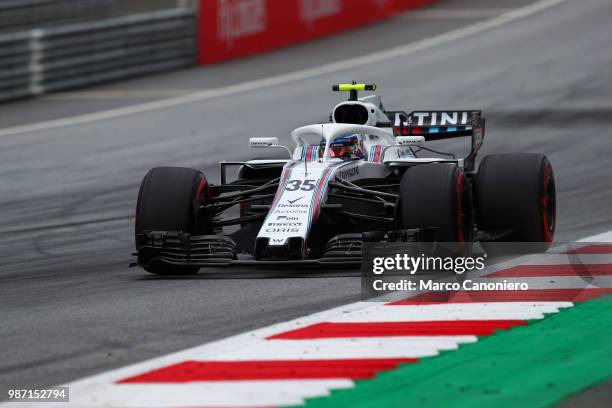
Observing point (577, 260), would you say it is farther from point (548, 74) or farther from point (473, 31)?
point (473, 31)

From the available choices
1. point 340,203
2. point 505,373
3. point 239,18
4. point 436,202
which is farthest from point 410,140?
point 239,18

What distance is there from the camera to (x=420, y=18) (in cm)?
3036

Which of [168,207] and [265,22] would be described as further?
[265,22]

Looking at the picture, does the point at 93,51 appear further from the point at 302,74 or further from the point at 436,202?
the point at 436,202

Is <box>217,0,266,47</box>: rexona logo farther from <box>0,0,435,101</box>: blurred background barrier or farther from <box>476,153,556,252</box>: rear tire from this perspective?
<box>476,153,556,252</box>: rear tire

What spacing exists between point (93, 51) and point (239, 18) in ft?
11.6

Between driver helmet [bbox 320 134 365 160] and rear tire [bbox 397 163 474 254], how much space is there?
1.30m

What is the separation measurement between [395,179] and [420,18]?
63.3 ft

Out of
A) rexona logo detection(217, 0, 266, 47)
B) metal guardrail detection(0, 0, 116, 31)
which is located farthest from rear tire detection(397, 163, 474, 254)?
rexona logo detection(217, 0, 266, 47)

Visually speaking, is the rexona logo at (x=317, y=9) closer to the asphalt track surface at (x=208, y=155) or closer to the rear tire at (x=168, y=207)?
the asphalt track surface at (x=208, y=155)

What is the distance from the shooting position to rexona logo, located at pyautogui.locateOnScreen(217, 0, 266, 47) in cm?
2659

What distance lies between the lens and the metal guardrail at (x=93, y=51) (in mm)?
23625

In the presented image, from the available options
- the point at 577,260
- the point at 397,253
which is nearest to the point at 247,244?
the point at 397,253

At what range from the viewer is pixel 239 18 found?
27.0 meters
